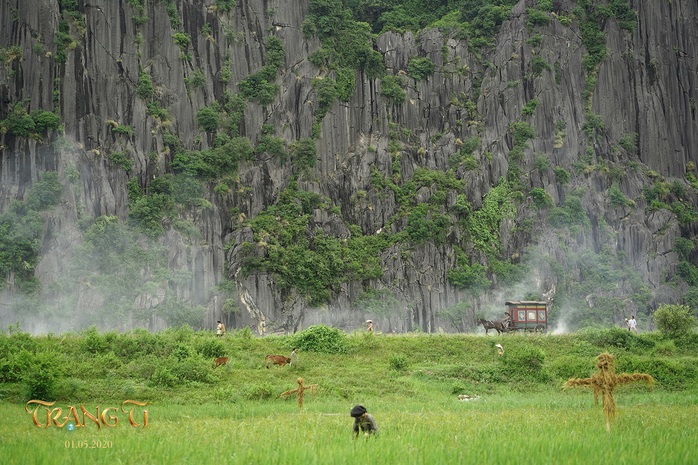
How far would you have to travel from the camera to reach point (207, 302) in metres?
60.8

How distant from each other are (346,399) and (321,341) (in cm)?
1024

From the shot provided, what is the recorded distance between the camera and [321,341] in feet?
120

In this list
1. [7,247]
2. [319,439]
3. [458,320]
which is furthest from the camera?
[458,320]

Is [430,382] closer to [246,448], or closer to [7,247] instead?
[246,448]

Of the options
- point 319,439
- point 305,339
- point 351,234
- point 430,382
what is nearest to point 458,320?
point 351,234

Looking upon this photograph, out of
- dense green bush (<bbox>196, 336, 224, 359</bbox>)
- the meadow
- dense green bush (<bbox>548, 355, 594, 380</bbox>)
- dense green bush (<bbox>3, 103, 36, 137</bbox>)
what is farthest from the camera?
dense green bush (<bbox>3, 103, 36, 137</bbox>)

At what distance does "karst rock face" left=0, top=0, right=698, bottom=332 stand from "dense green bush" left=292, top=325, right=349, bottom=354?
77.7ft

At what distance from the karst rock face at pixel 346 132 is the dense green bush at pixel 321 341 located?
77.7 ft

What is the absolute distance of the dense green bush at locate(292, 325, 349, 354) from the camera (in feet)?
119

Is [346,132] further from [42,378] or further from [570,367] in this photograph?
[42,378]

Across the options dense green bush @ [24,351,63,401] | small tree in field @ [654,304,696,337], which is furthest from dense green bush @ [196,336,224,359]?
small tree in field @ [654,304,696,337]

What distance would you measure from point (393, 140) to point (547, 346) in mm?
39760

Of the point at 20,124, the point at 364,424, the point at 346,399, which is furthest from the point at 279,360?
the point at 20,124

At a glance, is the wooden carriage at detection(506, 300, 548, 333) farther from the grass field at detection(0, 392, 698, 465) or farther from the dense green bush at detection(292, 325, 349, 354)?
the grass field at detection(0, 392, 698, 465)
